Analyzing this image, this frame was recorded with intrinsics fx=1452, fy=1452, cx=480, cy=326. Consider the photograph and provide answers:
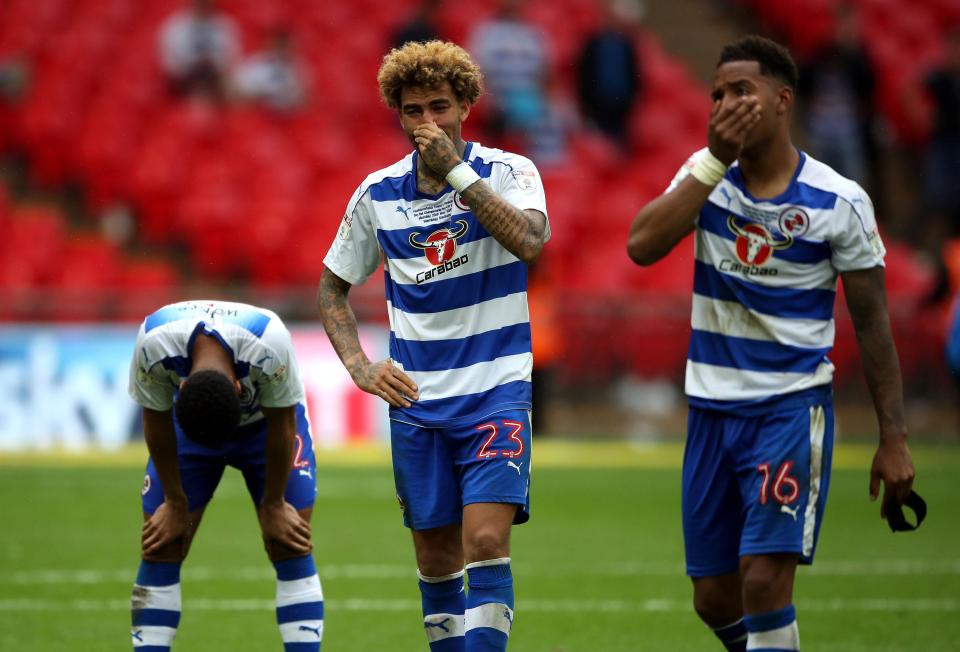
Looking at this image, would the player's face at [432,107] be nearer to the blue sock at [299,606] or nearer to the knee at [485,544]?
the knee at [485,544]

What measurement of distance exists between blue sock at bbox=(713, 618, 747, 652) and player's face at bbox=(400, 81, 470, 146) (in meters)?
2.07

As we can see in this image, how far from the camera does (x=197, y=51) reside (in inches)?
663

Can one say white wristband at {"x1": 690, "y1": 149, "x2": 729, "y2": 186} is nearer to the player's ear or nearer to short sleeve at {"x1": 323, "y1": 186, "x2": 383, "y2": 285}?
the player's ear

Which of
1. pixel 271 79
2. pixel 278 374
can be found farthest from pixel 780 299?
pixel 271 79

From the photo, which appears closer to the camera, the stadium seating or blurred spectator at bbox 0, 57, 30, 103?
the stadium seating

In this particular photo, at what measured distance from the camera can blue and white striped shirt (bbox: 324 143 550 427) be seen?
17.6ft

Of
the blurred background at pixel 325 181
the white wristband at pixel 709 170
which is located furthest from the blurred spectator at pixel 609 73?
the white wristband at pixel 709 170

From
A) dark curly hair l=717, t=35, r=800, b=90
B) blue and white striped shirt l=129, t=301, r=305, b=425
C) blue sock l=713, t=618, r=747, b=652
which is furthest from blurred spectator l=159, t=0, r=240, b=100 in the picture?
blue sock l=713, t=618, r=747, b=652

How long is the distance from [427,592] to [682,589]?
347cm

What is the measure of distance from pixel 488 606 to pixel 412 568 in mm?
4298

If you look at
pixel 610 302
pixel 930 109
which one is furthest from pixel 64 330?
pixel 930 109

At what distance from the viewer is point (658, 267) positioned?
17.2m

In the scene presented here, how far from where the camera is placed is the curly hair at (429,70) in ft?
17.4

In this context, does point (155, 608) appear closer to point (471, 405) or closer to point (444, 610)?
point (444, 610)
